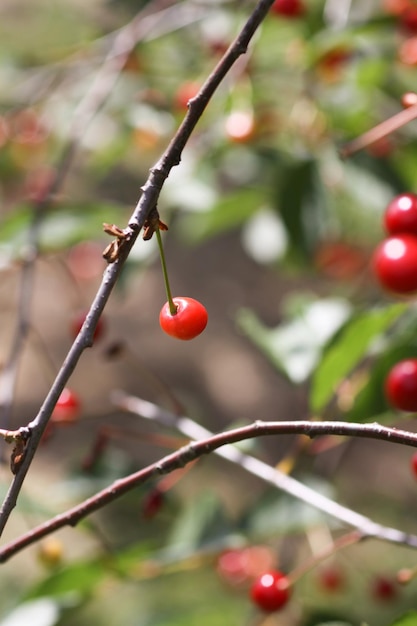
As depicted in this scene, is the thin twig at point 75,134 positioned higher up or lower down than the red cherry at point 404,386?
higher up

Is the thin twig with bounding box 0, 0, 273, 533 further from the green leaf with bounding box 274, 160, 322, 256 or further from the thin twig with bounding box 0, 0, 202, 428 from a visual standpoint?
the green leaf with bounding box 274, 160, 322, 256

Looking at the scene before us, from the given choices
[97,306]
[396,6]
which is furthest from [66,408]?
[396,6]

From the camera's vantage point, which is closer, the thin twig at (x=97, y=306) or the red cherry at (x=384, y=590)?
the thin twig at (x=97, y=306)

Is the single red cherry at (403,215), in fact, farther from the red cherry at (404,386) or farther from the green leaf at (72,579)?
the green leaf at (72,579)

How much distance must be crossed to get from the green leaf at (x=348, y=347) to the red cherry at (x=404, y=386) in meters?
0.06

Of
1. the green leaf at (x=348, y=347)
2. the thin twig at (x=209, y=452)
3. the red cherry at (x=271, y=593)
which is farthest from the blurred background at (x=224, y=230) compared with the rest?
the thin twig at (x=209, y=452)

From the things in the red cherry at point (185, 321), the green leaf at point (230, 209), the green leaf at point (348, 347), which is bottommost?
the red cherry at point (185, 321)

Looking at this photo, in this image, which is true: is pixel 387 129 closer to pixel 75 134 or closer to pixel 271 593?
pixel 271 593

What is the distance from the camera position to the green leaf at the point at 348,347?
0.85 meters

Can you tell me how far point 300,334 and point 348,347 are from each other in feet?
0.80

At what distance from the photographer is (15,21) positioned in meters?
3.21

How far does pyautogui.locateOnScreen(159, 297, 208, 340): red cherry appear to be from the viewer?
547mm

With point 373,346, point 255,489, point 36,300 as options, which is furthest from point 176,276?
point 373,346

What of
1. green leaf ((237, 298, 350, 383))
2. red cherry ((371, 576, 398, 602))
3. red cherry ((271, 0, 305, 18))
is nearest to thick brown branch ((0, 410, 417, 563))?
green leaf ((237, 298, 350, 383))
